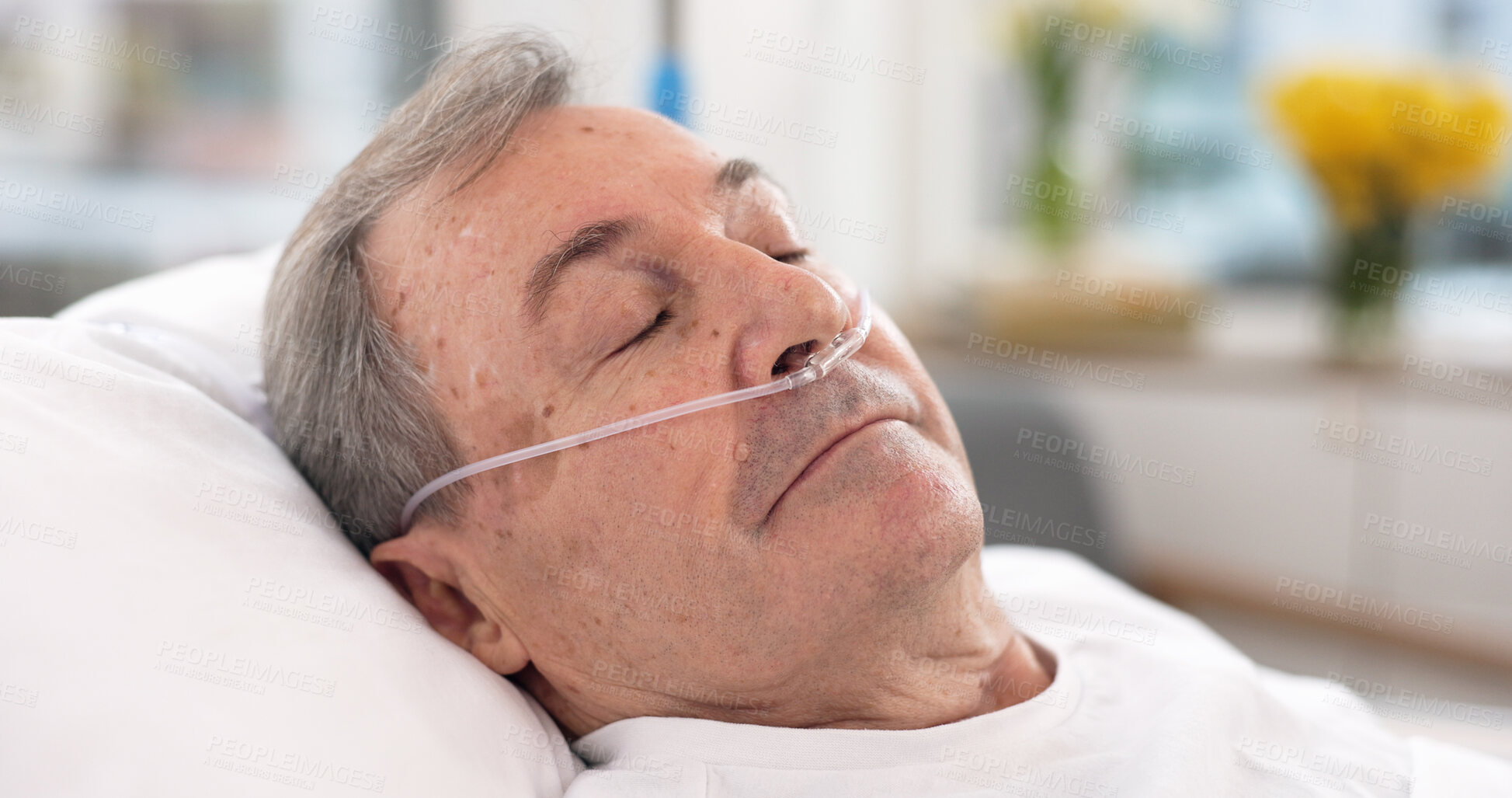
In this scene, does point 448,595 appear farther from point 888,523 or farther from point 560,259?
point 888,523

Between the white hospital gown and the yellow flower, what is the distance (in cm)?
170

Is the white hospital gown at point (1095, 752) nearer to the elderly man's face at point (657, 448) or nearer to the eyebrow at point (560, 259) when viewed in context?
the elderly man's face at point (657, 448)

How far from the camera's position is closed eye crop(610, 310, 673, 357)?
3.35 ft

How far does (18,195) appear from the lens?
2473 millimetres

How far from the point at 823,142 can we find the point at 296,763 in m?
2.56

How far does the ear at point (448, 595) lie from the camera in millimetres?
1100

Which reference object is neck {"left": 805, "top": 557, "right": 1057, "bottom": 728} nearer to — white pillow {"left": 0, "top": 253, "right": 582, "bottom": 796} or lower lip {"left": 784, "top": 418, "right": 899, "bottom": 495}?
lower lip {"left": 784, "top": 418, "right": 899, "bottom": 495}

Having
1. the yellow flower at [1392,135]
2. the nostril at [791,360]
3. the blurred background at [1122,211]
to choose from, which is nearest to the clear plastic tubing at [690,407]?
the nostril at [791,360]

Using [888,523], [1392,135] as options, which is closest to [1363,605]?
[1392,135]

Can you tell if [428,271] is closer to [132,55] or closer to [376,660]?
[376,660]

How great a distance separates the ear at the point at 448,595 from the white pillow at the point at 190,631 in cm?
4

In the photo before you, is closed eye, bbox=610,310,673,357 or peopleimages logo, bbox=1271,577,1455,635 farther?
peopleimages logo, bbox=1271,577,1455,635

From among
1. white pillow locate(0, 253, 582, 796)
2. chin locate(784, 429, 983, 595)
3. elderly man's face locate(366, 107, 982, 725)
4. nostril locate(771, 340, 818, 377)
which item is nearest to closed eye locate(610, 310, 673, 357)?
elderly man's face locate(366, 107, 982, 725)

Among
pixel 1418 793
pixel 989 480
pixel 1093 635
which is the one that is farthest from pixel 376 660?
pixel 989 480
